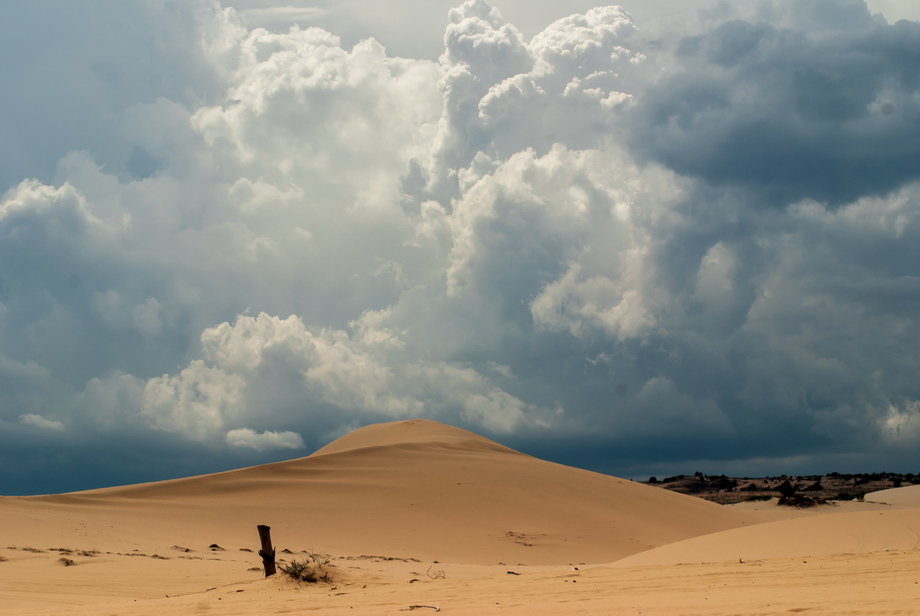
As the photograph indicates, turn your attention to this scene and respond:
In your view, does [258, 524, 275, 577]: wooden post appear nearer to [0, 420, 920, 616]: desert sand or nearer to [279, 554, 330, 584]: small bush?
[0, 420, 920, 616]: desert sand

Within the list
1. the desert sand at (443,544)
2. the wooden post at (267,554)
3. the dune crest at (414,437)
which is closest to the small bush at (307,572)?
the desert sand at (443,544)

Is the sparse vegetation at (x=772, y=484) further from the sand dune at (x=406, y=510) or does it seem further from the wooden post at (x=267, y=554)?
the wooden post at (x=267, y=554)

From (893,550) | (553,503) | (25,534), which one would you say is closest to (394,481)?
(553,503)

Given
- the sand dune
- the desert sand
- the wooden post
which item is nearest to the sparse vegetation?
the desert sand

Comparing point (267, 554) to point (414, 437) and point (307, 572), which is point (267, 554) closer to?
point (307, 572)

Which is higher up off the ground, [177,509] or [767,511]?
[177,509]

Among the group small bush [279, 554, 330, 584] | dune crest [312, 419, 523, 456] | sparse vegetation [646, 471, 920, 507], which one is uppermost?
dune crest [312, 419, 523, 456]

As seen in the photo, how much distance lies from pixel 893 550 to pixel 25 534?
19.1m

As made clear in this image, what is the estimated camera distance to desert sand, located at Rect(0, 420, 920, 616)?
1074 centimetres

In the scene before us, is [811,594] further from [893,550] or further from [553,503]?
[553,503]

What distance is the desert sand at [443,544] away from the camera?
10742 mm

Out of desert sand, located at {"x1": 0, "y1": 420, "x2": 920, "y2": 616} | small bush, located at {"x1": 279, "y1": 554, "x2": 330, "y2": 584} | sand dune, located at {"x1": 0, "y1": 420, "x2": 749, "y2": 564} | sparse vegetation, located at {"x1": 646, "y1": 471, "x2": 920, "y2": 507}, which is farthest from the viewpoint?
sparse vegetation, located at {"x1": 646, "y1": 471, "x2": 920, "y2": 507}

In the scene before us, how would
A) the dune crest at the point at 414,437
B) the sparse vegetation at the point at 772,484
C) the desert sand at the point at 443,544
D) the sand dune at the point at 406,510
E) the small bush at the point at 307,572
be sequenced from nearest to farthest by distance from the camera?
the desert sand at the point at 443,544 < the small bush at the point at 307,572 < the sand dune at the point at 406,510 < the dune crest at the point at 414,437 < the sparse vegetation at the point at 772,484

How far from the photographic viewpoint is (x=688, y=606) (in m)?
9.19
